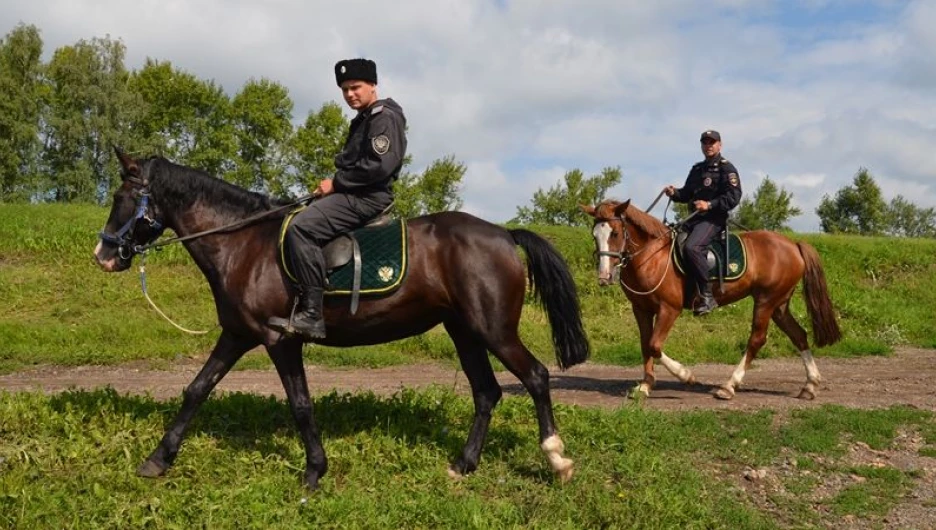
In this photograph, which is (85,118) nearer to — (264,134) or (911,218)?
(264,134)

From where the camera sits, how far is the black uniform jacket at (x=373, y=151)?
6.07 metres

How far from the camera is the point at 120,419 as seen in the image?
675 centimetres

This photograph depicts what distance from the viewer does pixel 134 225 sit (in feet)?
20.7

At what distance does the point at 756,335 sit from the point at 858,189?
2075 inches

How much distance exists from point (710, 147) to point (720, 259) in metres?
1.63

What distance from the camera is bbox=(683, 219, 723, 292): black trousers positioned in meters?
10.6

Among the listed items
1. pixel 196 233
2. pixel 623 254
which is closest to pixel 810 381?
pixel 623 254

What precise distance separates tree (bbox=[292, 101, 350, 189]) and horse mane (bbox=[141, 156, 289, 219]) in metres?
41.4

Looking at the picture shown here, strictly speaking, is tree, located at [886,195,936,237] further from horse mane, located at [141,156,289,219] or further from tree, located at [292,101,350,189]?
horse mane, located at [141,156,289,219]

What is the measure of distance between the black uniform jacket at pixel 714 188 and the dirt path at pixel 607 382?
262 centimetres

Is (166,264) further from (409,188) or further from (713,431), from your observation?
(409,188)

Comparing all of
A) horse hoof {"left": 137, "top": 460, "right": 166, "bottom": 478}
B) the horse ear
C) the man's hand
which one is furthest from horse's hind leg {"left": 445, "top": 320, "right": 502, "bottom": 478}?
the horse ear

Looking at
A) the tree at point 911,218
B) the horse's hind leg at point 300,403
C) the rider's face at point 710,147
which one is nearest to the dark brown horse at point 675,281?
the rider's face at point 710,147

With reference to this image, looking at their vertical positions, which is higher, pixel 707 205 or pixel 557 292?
pixel 707 205
